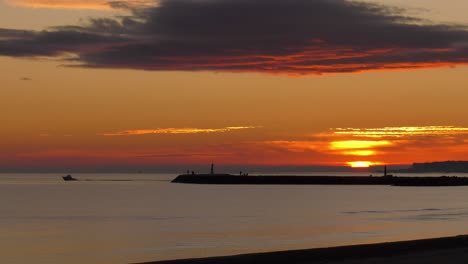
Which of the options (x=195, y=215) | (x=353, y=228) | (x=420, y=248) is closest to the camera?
(x=420, y=248)

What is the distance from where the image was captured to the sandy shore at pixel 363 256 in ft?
90.4

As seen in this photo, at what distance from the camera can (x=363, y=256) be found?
2978cm

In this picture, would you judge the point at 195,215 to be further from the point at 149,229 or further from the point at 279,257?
the point at 279,257

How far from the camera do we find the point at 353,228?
64.7m

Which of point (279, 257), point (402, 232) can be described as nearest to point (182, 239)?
point (402, 232)

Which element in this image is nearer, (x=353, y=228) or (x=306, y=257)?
Answer: (x=306, y=257)

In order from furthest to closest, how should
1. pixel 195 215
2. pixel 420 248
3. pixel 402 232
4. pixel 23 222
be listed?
pixel 195 215, pixel 23 222, pixel 402 232, pixel 420 248

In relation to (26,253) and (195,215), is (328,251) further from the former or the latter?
(195,215)

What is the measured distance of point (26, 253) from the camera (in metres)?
45.3

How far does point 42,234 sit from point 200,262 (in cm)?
3556

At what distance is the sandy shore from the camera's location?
1085 inches

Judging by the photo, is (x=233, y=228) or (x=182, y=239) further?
→ (x=233, y=228)

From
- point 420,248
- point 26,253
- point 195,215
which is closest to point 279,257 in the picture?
point 420,248

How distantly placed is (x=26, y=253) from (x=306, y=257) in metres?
21.4
